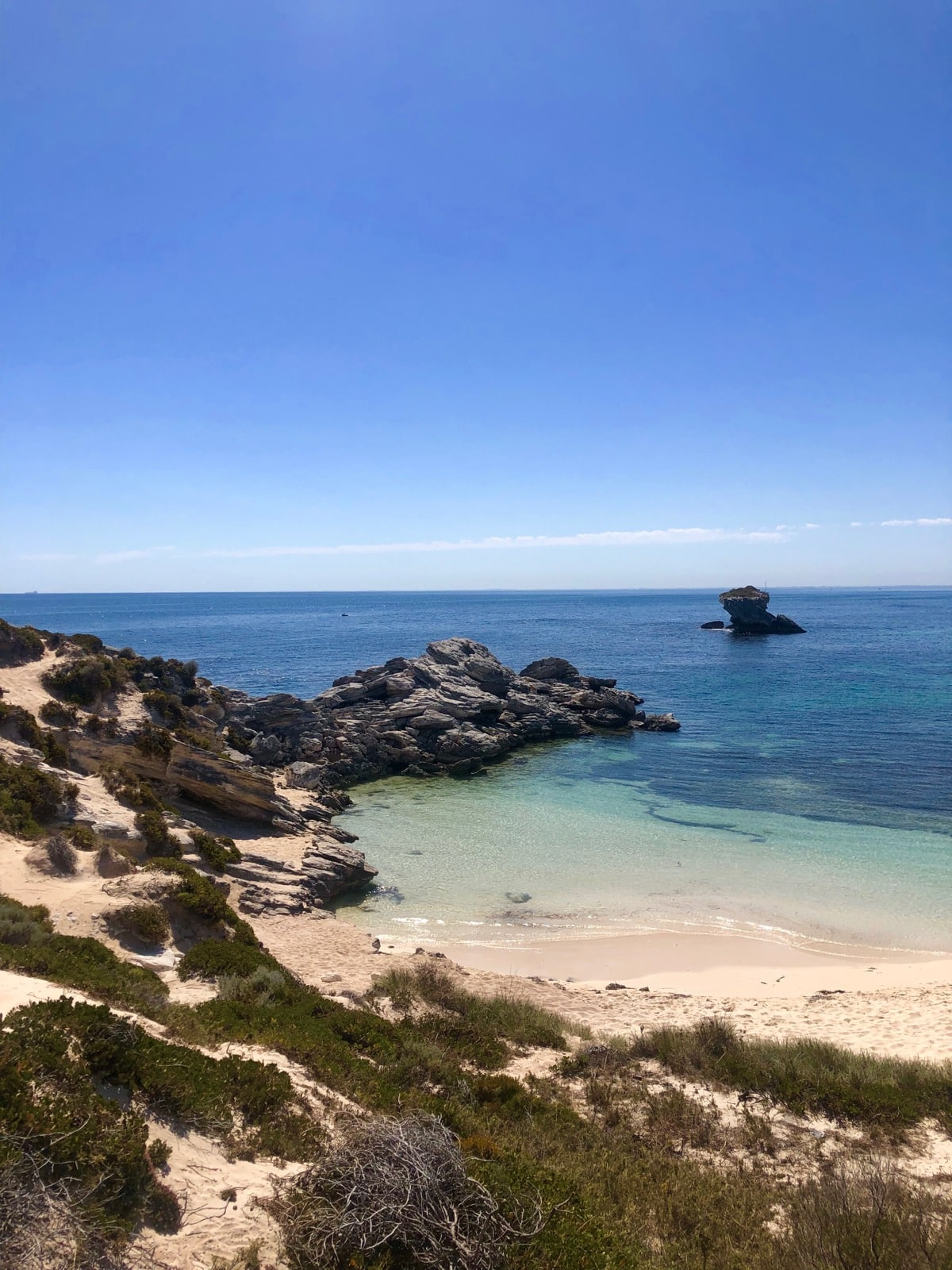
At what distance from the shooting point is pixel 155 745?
26.8 m

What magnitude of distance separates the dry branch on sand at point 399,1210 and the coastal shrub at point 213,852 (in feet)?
53.8

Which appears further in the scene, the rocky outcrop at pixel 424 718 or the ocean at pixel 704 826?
the rocky outcrop at pixel 424 718

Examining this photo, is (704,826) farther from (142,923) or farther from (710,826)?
(142,923)

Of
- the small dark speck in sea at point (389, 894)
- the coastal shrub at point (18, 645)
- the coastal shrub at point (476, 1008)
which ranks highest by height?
the coastal shrub at point (18, 645)

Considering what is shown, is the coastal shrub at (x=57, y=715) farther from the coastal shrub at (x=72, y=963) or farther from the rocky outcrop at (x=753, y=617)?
the rocky outcrop at (x=753, y=617)

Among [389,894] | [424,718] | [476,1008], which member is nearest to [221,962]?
[476,1008]

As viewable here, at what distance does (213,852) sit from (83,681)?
1274 centimetres

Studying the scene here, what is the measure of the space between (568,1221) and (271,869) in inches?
734

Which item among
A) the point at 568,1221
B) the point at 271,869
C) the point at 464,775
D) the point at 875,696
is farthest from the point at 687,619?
the point at 568,1221

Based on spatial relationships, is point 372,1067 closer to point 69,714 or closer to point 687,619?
point 69,714

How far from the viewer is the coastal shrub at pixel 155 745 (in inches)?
1045

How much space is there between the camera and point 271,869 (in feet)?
79.0

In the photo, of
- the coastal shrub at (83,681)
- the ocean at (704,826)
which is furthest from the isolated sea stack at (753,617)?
the coastal shrub at (83,681)

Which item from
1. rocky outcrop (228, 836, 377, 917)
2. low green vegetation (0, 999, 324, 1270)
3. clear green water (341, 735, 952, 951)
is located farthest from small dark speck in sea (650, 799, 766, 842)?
low green vegetation (0, 999, 324, 1270)
